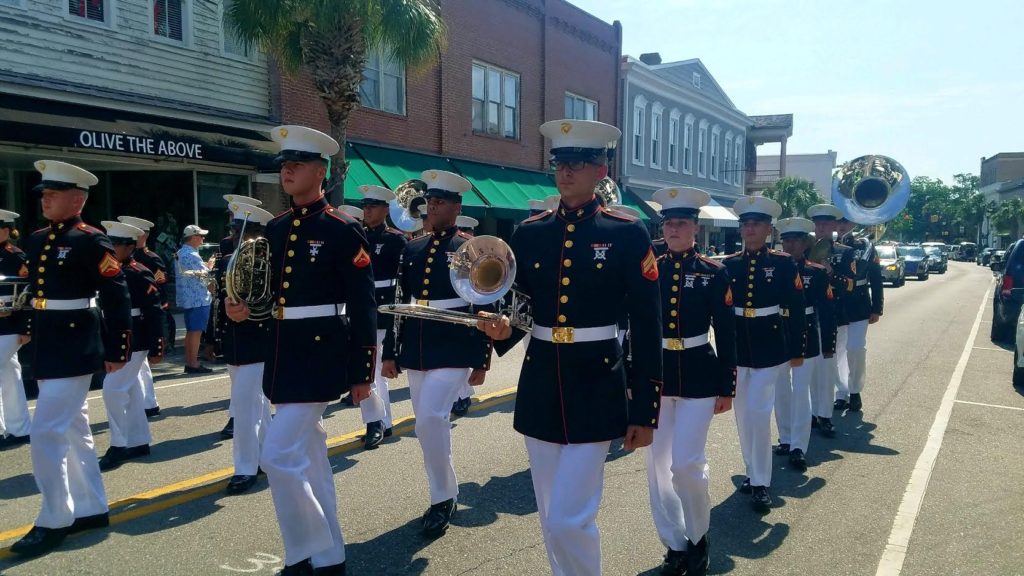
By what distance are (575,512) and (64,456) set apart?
10.9 feet

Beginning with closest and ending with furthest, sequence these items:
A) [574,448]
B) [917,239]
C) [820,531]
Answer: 1. [574,448]
2. [820,531]
3. [917,239]

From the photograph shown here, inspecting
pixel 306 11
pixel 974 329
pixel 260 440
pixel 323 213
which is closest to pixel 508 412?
pixel 260 440

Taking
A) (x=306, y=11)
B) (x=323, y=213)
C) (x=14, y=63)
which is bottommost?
(x=323, y=213)

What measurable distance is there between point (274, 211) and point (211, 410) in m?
9.09

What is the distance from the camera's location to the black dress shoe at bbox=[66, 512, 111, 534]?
16.0 ft

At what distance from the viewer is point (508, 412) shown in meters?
8.59

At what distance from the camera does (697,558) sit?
4.45m

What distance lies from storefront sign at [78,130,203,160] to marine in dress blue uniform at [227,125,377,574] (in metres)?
9.00

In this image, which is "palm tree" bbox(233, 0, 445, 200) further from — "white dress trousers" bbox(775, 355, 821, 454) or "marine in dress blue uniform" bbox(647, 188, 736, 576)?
"marine in dress blue uniform" bbox(647, 188, 736, 576)

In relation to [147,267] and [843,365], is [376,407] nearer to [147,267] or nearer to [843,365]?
[147,267]

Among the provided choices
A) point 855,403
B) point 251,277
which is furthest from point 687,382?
point 855,403

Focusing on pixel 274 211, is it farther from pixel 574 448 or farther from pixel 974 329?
pixel 974 329

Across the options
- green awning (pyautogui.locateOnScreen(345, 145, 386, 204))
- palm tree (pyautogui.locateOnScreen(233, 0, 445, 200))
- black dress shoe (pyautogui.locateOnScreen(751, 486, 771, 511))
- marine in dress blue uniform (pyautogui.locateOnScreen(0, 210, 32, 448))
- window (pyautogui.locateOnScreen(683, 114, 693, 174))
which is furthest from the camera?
window (pyautogui.locateOnScreen(683, 114, 693, 174))

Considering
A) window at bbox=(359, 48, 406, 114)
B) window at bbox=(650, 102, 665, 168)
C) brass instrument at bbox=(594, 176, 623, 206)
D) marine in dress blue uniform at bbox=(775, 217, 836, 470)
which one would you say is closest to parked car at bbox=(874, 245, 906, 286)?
window at bbox=(650, 102, 665, 168)
